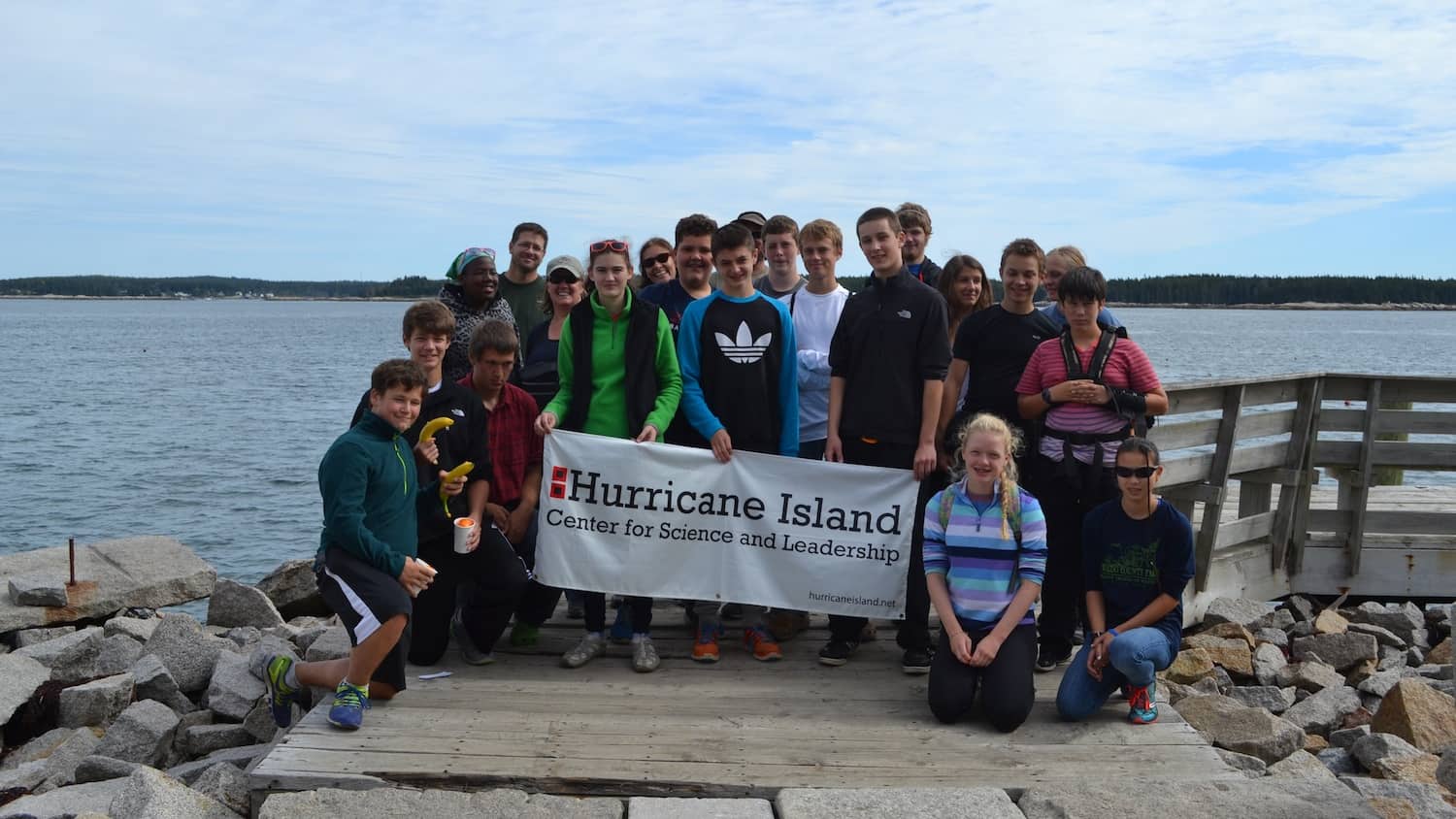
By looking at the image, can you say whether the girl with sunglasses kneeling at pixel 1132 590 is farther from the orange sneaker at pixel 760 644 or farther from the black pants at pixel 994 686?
the orange sneaker at pixel 760 644

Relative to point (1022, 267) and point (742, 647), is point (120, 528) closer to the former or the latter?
point (742, 647)

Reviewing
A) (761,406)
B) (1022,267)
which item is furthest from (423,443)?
(1022,267)

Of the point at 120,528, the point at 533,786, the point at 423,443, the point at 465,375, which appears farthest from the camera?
the point at 120,528

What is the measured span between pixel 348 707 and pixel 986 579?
2953mm

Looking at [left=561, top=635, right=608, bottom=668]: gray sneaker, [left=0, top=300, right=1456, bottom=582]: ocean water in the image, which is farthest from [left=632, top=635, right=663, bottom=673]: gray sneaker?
[left=0, top=300, right=1456, bottom=582]: ocean water

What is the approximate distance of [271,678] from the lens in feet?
19.6

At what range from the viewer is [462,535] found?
5.74 m

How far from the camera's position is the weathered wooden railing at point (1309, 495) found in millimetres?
8836

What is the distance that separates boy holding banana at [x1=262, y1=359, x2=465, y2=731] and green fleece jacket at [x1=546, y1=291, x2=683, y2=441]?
3.48 ft

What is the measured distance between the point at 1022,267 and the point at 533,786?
3555mm

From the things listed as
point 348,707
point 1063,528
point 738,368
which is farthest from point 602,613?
point 1063,528

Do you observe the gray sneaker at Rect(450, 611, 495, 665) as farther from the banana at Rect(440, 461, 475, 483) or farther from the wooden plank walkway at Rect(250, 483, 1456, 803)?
the banana at Rect(440, 461, 475, 483)

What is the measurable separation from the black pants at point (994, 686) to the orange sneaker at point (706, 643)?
1321 mm

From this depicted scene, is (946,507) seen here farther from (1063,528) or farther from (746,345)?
(746,345)
